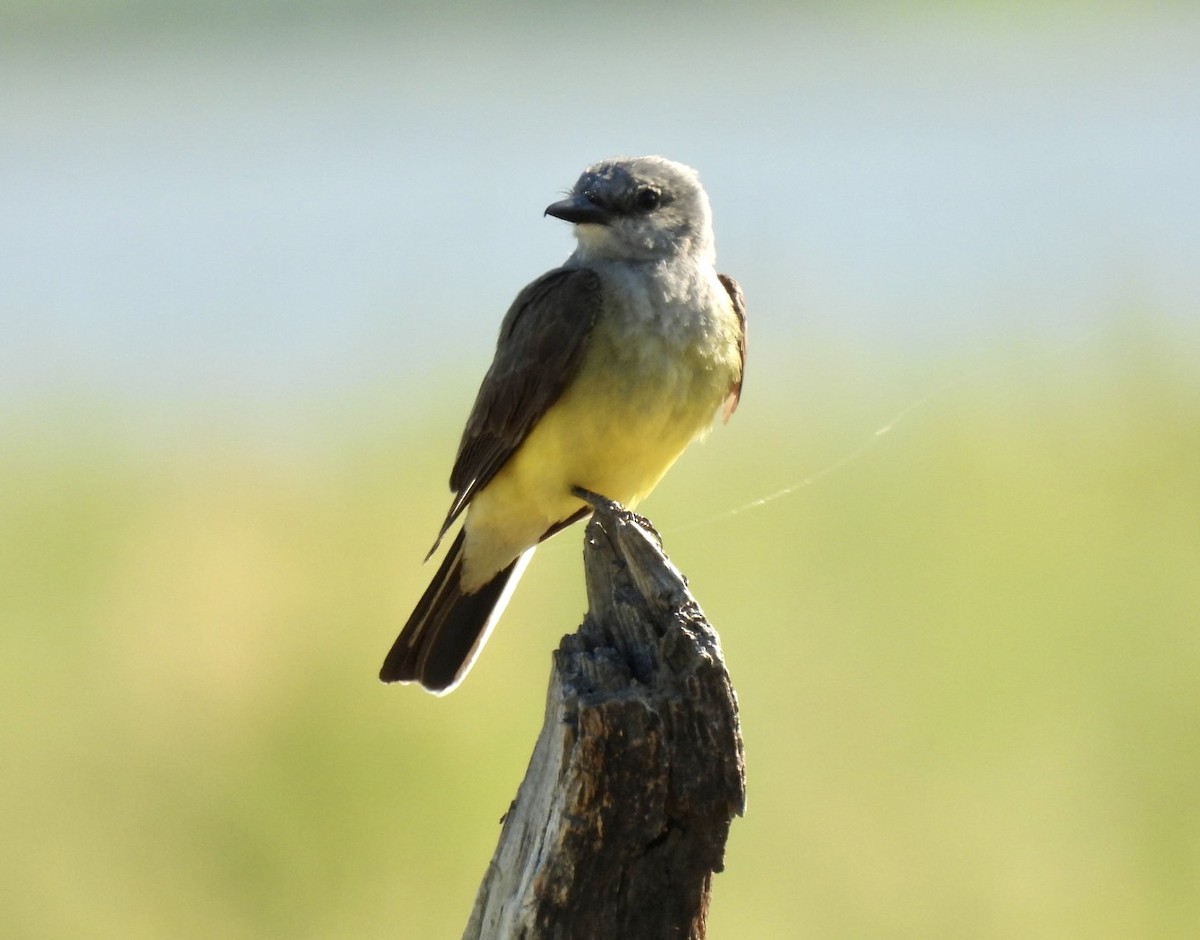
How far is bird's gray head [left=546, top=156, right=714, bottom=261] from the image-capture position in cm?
471

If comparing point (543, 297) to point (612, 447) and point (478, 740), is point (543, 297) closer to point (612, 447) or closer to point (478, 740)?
point (612, 447)

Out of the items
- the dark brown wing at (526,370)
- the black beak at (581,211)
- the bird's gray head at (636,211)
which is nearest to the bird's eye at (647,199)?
the bird's gray head at (636,211)

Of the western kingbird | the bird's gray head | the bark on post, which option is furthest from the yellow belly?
the bark on post

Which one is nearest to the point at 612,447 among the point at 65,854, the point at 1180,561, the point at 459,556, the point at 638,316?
the point at 638,316

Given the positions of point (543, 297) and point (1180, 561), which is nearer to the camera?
point (543, 297)

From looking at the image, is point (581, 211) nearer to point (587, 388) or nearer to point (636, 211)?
point (636, 211)

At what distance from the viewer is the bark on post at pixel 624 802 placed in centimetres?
270

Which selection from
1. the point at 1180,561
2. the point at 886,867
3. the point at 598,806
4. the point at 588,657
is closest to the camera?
the point at 598,806

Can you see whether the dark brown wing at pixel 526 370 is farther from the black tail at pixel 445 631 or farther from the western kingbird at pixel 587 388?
the black tail at pixel 445 631

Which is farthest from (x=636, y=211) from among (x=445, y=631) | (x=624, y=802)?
(x=624, y=802)

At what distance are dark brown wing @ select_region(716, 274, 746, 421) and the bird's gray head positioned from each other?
5.6 inches

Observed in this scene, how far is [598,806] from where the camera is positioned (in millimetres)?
2693

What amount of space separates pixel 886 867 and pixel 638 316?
2.49 meters

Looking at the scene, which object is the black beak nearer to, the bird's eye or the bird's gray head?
the bird's gray head
